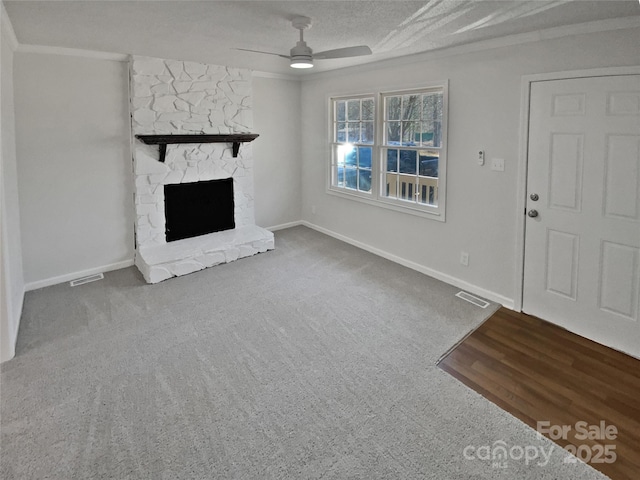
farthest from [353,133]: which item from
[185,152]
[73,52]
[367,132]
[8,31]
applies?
[8,31]

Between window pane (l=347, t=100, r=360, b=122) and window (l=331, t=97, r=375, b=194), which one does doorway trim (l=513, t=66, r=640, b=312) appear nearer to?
window (l=331, t=97, r=375, b=194)

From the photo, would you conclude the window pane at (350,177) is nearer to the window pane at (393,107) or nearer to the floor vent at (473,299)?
the window pane at (393,107)

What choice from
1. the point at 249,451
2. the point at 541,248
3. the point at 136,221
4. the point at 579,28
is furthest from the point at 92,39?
the point at 541,248

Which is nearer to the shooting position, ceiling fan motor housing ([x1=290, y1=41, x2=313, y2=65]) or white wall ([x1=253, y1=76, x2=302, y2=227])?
ceiling fan motor housing ([x1=290, y1=41, x2=313, y2=65])

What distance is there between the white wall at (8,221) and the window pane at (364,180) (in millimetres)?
3782

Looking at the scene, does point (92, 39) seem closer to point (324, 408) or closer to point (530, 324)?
point (324, 408)

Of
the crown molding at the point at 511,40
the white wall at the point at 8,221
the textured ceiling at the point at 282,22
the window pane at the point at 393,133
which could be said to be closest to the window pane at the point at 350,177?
the window pane at the point at 393,133

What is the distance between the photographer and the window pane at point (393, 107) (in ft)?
14.8

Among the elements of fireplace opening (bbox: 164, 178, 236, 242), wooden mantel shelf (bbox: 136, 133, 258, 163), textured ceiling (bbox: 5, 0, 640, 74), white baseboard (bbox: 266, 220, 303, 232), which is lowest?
white baseboard (bbox: 266, 220, 303, 232)

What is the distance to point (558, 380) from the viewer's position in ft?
8.48

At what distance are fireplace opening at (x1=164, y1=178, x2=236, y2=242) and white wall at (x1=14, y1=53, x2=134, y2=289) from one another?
0.47 meters

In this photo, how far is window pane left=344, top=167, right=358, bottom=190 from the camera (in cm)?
541

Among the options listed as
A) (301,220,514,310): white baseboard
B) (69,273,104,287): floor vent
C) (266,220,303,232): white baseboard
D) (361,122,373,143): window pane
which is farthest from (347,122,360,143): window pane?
(69,273,104,287): floor vent

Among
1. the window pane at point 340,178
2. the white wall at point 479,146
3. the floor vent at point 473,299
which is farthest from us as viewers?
the window pane at point 340,178
